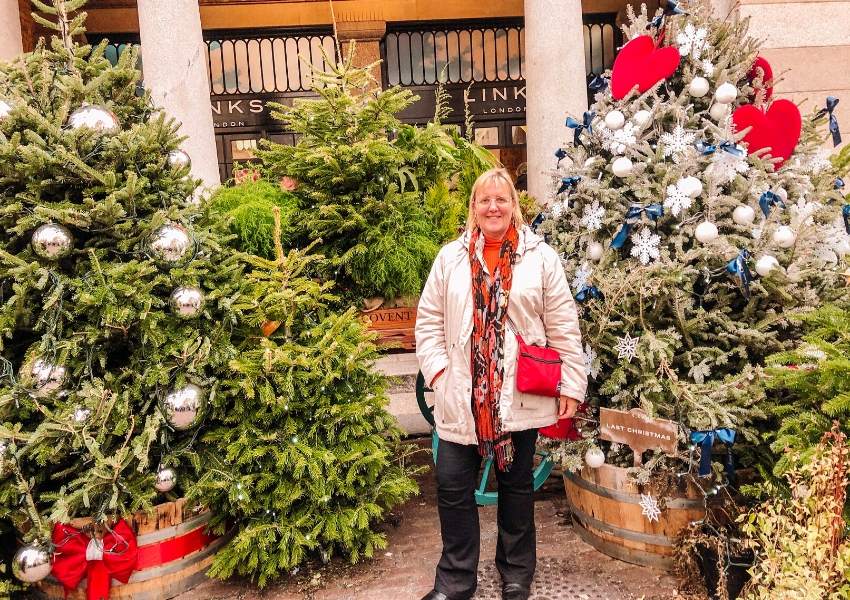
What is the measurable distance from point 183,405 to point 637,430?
97.9 inches

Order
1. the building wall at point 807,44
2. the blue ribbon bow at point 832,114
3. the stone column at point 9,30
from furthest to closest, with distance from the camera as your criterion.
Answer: the building wall at point 807,44 → the stone column at point 9,30 → the blue ribbon bow at point 832,114

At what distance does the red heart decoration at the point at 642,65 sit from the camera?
3.84 meters

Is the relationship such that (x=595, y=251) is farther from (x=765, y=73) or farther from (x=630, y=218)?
(x=765, y=73)

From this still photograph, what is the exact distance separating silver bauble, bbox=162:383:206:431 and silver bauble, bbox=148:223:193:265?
71cm

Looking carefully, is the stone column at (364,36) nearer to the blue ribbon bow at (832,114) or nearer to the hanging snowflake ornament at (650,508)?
the blue ribbon bow at (832,114)

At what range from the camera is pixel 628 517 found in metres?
3.62

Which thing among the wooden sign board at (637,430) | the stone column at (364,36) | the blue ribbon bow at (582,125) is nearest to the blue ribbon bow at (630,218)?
the blue ribbon bow at (582,125)

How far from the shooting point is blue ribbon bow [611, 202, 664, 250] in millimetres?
3561

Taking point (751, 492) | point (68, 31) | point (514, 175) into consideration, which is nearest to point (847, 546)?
point (751, 492)

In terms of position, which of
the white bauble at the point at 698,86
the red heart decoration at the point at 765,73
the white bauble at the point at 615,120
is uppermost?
the red heart decoration at the point at 765,73

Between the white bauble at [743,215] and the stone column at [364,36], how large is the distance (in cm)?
768

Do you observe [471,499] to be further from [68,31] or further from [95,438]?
[68,31]

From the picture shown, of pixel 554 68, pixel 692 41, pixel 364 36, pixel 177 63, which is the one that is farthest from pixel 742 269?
pixel 364 36

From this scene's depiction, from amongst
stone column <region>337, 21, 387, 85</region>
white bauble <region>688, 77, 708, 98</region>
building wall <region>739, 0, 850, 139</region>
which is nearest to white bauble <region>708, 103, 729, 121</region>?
white bauble <region>688, 77, 708, 98</region>
